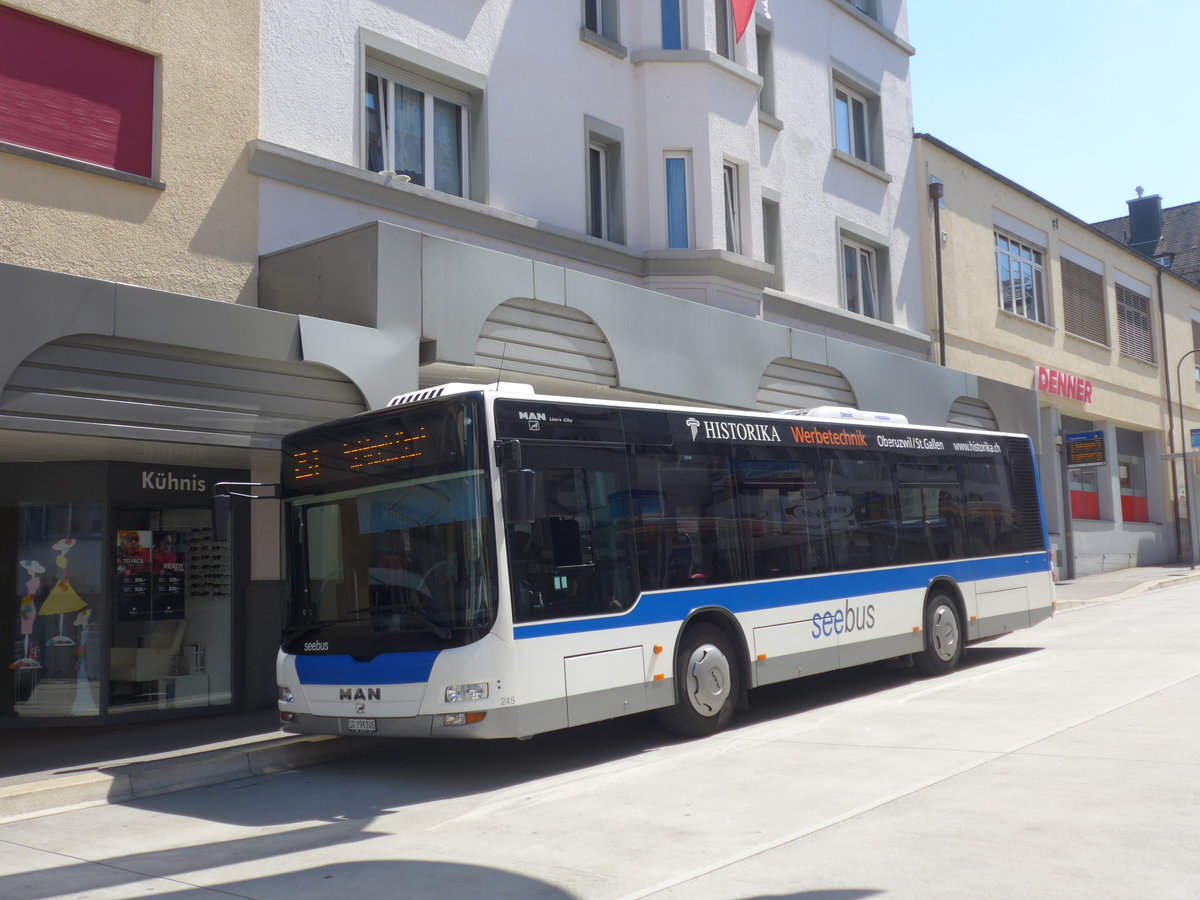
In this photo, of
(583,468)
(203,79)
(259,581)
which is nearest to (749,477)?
(583,468)

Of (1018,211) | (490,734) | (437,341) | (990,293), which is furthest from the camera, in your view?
(1018,211)

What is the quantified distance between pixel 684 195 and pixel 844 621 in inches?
312

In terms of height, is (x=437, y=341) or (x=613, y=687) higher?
(x=437, y=341)

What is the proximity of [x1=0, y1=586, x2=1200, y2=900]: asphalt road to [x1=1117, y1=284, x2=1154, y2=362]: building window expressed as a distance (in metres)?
26.3

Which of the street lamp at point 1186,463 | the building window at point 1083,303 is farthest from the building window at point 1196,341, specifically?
the building window at point 1083,303

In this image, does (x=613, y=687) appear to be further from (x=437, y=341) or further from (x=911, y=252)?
(x=911, y=252)

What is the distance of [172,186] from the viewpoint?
1161 centimetres

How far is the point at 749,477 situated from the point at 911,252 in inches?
604

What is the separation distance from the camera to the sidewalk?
27.7ft

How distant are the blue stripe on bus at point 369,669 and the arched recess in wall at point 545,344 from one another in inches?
167

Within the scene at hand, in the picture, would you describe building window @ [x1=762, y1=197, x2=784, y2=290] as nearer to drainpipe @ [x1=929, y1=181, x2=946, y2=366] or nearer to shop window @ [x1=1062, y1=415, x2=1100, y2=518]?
drainpipe @ [x1=929, y1=181, x2=946, y2=366]

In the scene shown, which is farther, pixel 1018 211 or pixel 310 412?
pixel 1018 211

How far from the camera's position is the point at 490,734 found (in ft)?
27.2

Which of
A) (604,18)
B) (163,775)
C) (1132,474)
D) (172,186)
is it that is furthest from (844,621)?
(1132,474)
